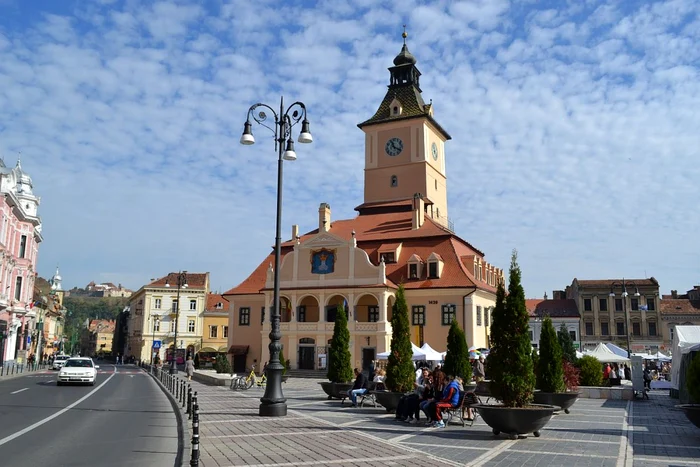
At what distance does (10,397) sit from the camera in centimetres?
2286

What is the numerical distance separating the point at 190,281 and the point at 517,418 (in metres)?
74.6

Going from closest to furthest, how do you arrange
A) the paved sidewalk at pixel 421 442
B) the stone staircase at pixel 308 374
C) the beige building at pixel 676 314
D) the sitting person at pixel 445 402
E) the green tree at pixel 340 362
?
the paved sidewalk at pixel 421 442
the sitting person at pixel 445 402
the green tree at pixel 340 362
the stone staircase at pixel 308 374
the beige building at pixel 676 314

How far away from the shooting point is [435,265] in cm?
4575

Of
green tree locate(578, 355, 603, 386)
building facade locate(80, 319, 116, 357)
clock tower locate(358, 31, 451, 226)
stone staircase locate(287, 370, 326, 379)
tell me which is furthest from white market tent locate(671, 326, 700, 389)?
building facade locate(80, 319, 116, 357)

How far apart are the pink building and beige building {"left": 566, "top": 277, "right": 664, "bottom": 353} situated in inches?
2448

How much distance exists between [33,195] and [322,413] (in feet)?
175

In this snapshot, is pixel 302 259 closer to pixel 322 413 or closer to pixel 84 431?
pixel 322 413

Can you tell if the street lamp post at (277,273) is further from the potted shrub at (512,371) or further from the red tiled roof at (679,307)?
the red tiled roof at (679,307)

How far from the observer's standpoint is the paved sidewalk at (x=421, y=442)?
10.3 meters

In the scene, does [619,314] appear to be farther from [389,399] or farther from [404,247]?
[389,399]

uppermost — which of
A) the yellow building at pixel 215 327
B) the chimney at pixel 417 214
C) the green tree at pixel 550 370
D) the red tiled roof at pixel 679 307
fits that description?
the chimney at pixel 417 214

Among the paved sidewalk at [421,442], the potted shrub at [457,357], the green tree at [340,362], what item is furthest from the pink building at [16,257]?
the paved sidewalk at [421,442]

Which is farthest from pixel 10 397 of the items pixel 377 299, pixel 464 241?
pixel 464 241

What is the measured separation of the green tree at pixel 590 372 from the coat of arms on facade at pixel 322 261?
22.7m
